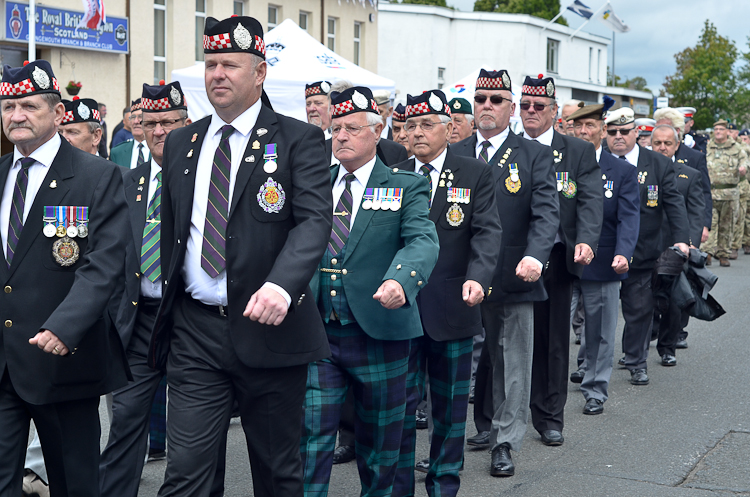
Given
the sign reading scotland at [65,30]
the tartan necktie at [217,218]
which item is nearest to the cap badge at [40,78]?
the tartan necktie at [217,218]

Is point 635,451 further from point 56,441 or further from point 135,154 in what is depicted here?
point 135,154

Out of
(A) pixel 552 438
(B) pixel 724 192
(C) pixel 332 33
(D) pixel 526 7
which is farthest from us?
(D) pixel 526 7

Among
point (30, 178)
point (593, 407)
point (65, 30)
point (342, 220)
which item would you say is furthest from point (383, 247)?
point (65, 30)

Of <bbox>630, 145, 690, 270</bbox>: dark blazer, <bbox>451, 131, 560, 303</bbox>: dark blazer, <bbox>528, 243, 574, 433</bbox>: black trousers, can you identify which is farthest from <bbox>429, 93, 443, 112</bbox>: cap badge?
<bbox>630, 145, 690, 270</bbox>: dark blazer

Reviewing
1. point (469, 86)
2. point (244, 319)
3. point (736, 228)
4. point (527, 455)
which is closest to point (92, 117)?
point (244, 319)

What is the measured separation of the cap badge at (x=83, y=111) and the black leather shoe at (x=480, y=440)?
3281mm

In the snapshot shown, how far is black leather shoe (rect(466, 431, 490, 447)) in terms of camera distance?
6559 millimetres

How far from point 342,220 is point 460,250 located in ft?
3.03

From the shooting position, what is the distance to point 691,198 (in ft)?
31.3

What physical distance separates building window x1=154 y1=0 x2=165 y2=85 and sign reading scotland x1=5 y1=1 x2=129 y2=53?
147 centimetres

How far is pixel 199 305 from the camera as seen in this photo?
12.3 ft

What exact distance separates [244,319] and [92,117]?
2.85 meters

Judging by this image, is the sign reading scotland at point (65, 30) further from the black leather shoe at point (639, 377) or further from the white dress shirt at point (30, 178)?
the white dress shirt at point (30, 178)

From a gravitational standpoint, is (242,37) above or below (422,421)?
above
